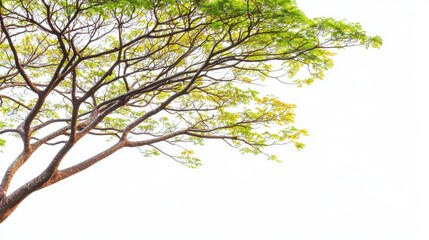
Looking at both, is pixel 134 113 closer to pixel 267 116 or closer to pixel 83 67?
pixel 83 67

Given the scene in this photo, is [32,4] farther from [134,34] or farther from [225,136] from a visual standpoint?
[225,136]

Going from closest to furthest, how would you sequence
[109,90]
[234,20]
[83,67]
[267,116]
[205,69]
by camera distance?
[234,20] → [205,69] → [267,116] → [83,67] → [109,90]

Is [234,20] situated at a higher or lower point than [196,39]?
lower

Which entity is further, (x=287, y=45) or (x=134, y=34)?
(x=134, y=34)

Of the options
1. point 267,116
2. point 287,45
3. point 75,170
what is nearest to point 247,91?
point 267,116

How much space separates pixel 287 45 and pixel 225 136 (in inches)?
77.8

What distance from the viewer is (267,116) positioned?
18.1 ft

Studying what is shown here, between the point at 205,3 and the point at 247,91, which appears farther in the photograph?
the point at 247,91

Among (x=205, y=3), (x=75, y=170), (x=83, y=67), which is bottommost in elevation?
(x=75, y=170)

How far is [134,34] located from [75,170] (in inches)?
75.7

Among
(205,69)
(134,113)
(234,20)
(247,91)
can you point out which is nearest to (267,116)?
(247,91)

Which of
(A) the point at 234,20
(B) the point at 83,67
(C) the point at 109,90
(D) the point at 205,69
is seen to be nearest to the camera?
(A) the point at 234,20

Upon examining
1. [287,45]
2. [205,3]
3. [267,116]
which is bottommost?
[205,3]

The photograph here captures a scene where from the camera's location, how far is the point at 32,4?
3.91 meters
